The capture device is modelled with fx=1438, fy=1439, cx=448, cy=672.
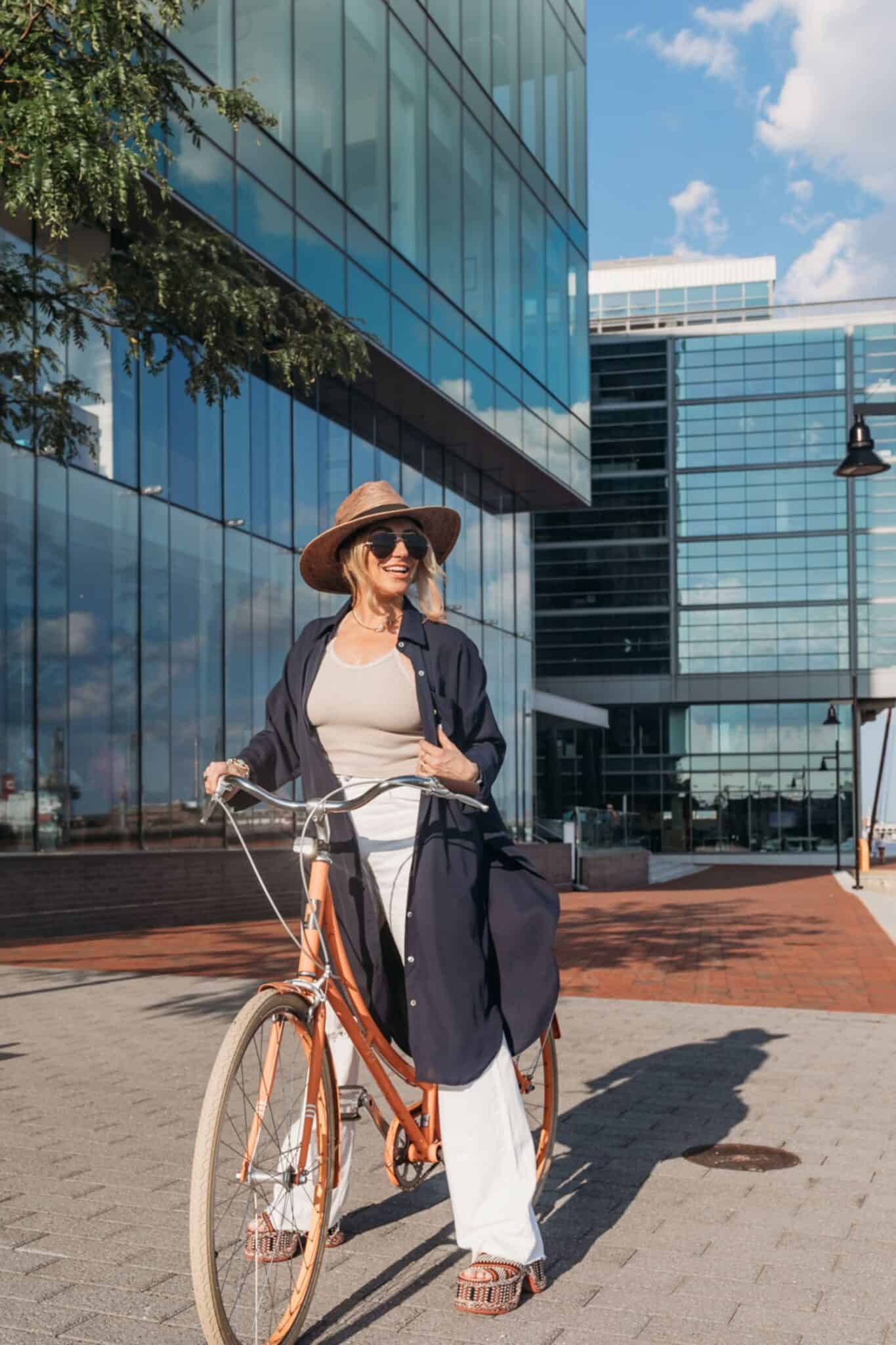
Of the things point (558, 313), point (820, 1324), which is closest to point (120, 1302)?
point (820, 1324)

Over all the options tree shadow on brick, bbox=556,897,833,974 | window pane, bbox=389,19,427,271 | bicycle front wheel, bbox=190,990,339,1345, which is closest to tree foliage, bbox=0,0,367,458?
bicycle front wheel, bbox=190,990,339,1345

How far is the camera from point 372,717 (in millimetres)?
3783

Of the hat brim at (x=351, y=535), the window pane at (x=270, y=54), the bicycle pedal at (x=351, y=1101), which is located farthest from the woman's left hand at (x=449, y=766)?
the window pane at (x=270, y=54)

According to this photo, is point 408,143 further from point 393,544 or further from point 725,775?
point 725,775

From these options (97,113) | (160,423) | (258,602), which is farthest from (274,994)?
(258,602)

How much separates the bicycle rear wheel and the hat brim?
1.50 m

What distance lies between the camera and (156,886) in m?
19.3

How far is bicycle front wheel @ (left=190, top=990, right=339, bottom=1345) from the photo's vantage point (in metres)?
2.98

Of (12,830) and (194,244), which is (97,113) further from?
(12,830)

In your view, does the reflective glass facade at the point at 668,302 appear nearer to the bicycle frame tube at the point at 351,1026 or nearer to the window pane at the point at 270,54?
the window pane at the point at 270,54

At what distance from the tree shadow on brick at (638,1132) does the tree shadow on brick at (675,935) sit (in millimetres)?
4705

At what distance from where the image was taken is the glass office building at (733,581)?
63500mm

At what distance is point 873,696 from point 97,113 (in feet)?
196

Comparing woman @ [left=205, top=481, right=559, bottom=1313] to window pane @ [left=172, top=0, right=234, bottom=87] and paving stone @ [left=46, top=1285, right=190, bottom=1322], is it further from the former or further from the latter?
window pane @ [left=172, top=0, right=234, bottom=87]
